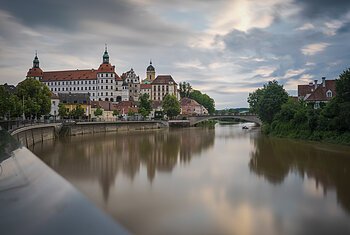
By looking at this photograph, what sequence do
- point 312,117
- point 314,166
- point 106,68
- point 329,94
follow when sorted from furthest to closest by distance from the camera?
point 106,68 < point 329,94 < point 312,117 < point 314,166

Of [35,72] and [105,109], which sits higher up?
[35,72]

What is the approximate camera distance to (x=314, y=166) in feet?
70.5

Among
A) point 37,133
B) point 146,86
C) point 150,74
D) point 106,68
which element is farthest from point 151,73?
point 37,133

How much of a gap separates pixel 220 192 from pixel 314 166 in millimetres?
9679

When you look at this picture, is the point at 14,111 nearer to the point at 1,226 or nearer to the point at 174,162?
the point at 174,162

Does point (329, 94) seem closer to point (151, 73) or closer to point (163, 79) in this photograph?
point (163, 79)

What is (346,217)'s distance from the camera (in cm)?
1103

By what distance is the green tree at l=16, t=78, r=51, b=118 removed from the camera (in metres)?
43.4

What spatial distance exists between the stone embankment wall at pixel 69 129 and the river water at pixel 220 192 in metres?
8.42

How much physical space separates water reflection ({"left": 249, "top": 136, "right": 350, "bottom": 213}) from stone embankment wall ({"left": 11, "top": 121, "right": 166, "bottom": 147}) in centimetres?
1720

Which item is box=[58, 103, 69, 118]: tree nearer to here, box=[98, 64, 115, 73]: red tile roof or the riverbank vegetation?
the riverbank vegetation

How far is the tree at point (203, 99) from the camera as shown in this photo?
133 meters

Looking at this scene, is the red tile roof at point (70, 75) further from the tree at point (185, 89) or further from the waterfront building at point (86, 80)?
the tree at point (185, 89)

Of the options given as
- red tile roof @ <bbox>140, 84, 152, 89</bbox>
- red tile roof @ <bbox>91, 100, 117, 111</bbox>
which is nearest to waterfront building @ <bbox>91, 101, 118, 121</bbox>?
red tile roof @ <bbox>91, 100, 117, 111</bbox>
